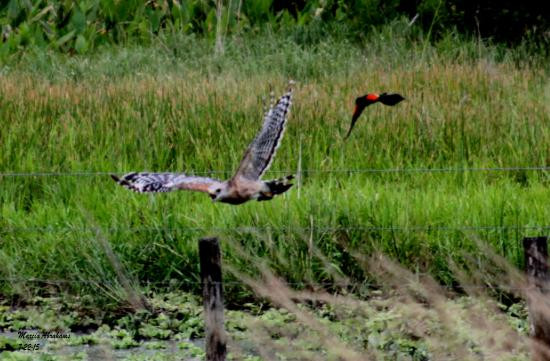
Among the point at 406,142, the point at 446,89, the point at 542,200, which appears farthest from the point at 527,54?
the point at 542,200

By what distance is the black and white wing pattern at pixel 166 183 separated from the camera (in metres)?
4.34

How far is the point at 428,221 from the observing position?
721 cm

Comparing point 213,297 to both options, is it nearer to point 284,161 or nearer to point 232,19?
point 284,161

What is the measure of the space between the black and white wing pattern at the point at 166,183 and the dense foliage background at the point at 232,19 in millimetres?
8689

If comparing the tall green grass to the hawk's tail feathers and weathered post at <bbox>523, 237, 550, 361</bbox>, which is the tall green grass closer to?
weathered post at <bbox>523, 237, 550, 361</bbox>

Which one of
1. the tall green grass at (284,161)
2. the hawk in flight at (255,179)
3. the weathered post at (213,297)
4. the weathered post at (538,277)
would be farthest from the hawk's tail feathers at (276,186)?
the weathered post at (538,277)

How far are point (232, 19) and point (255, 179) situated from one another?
11.0 metres

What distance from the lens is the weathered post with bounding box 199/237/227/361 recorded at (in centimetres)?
515

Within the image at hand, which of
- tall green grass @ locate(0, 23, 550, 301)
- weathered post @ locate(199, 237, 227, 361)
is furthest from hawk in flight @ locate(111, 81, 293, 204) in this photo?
tall green grass @ locate(0, 23, 550, 301)

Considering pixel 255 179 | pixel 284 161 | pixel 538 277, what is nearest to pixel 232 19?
pixel 284 161

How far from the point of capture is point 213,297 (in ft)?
16.9

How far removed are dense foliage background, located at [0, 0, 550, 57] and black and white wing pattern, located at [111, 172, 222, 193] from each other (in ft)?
28.5

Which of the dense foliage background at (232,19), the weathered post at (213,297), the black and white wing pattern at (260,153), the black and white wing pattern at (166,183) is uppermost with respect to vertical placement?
the dense foliage background at (232,19)

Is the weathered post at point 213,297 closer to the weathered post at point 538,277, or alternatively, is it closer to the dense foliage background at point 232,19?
the weathered post at point 538,277
